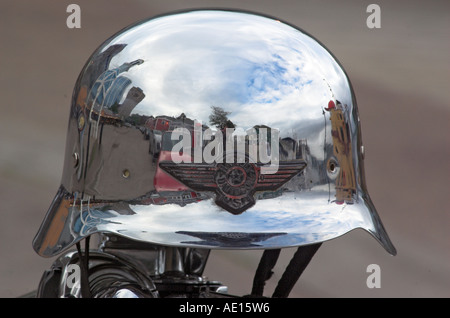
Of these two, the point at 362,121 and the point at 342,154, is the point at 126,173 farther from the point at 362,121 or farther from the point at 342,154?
the point at 362,121

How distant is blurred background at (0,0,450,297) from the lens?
236 centimetres

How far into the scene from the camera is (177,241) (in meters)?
1.12

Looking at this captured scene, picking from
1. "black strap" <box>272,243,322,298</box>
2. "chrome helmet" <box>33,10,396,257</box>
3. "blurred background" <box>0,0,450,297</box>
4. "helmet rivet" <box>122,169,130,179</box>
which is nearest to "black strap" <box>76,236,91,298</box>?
"chrome helmet" <box>33,10,396,257</box>

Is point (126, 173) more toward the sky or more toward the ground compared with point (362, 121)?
more toward the ground

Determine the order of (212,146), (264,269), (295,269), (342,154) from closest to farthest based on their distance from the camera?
(212,146) < (342,154) < (295,269) < (264,269)

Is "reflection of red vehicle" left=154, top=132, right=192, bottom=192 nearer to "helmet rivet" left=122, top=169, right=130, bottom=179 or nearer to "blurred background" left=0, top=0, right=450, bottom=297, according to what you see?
"helmet rivet" left=122, top=169, right=130, bottom=179

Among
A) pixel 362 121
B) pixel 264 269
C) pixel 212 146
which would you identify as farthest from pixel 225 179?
pixel 362 121

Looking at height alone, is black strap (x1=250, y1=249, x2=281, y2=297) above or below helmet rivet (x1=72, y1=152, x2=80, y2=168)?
below

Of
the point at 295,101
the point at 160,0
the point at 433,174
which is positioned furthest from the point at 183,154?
the point at 433,174

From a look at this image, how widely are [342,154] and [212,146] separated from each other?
0.26 metres

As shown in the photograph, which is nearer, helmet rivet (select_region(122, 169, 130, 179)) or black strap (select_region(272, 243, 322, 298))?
helmet rivet (select_region(122, 169, 130, 179))

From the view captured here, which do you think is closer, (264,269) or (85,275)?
(85,275)

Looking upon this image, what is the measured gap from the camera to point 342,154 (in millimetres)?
1266

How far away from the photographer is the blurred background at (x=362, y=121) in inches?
92.9
